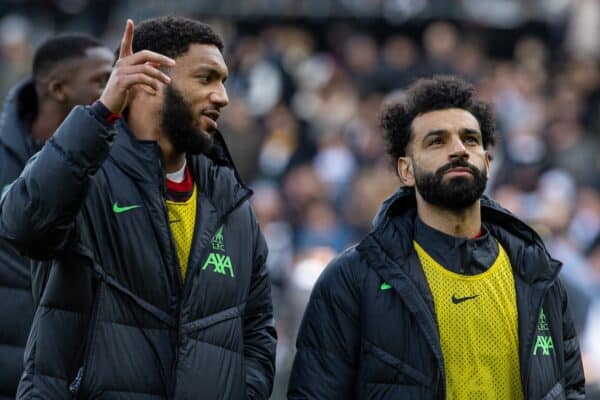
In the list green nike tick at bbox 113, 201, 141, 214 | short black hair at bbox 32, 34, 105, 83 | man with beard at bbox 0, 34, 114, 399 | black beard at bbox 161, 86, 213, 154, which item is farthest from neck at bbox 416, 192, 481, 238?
short black hair at bbox 32, 34, 105, 83

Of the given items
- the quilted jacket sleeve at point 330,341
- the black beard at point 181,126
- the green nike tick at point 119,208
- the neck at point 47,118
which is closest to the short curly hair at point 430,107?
the quilted jacket sleeve at point 330,341

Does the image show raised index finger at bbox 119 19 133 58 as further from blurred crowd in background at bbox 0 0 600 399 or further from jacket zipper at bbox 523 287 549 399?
blurred crowd in background at bbox 0 0 600 399

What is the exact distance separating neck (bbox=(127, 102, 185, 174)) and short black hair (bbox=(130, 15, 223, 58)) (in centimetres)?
23

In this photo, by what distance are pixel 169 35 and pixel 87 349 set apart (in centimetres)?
121

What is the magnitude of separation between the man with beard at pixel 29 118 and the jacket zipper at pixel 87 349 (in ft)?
3.27

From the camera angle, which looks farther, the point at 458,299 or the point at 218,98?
the point at 458,299

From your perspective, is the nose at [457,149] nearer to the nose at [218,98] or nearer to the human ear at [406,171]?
the human ear at [406,171]

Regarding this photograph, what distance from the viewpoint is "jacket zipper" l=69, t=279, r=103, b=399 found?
446cm

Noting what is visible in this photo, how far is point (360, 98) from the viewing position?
1552cm

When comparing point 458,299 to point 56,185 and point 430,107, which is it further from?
point 56,185

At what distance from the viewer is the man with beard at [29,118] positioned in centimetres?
545

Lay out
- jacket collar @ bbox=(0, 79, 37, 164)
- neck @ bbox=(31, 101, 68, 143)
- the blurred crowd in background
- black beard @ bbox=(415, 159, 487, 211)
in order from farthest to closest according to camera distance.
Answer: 1. the blurred crowd in background
2. neck @ bbox=(31, 101, 68, 143)
3. jacket collar @ bbox=(0, 79, 37, 164)
4. black beard @ bbox=(415, 159, 487, 211)

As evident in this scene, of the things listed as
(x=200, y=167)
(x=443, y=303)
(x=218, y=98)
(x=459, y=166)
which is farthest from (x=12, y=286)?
(x=459, y=166)

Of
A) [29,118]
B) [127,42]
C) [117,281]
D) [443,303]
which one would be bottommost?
[117,281]
